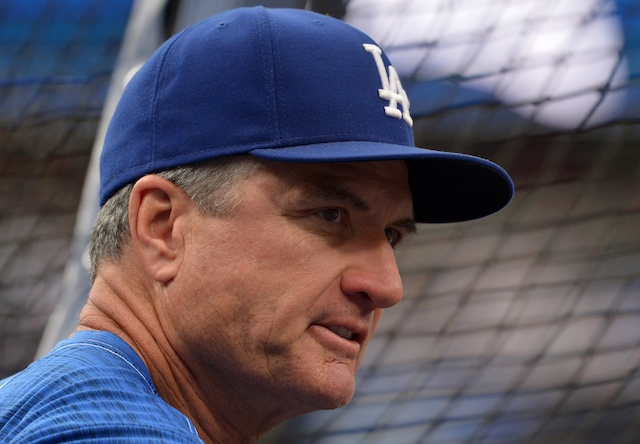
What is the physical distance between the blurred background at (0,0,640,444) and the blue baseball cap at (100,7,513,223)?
1098mm

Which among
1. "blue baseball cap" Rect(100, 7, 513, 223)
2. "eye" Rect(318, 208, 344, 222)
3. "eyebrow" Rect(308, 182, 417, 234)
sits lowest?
"eye" Rect(318, 208, 344, 222)

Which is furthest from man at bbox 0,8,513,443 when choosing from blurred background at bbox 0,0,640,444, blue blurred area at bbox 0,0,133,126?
blue blurred area at bbox 0,0,133,126

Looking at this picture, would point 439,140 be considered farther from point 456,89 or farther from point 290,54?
point 290,54

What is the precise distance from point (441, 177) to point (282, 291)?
1.05 ft

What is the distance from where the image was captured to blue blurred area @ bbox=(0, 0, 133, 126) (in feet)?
9.35

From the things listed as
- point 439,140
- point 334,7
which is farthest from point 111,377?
point 439,140

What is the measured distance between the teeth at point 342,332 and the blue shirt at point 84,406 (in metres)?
0.25

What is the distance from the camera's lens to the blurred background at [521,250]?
2346mm

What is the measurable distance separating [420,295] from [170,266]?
140 cm

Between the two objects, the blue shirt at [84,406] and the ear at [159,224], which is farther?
the ear at [159,224]

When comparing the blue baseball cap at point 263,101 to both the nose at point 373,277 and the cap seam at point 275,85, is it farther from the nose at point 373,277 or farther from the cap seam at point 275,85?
the nose at point 373,277

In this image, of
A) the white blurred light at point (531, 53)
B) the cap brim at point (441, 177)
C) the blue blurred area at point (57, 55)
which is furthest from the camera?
the blue blurred area at point (57, 55)

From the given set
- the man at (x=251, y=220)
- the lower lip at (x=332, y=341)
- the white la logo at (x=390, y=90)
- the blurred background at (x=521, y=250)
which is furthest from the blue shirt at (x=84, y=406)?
the blurred background at (x=521, y=250)

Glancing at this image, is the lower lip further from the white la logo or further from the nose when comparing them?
the white la logo
